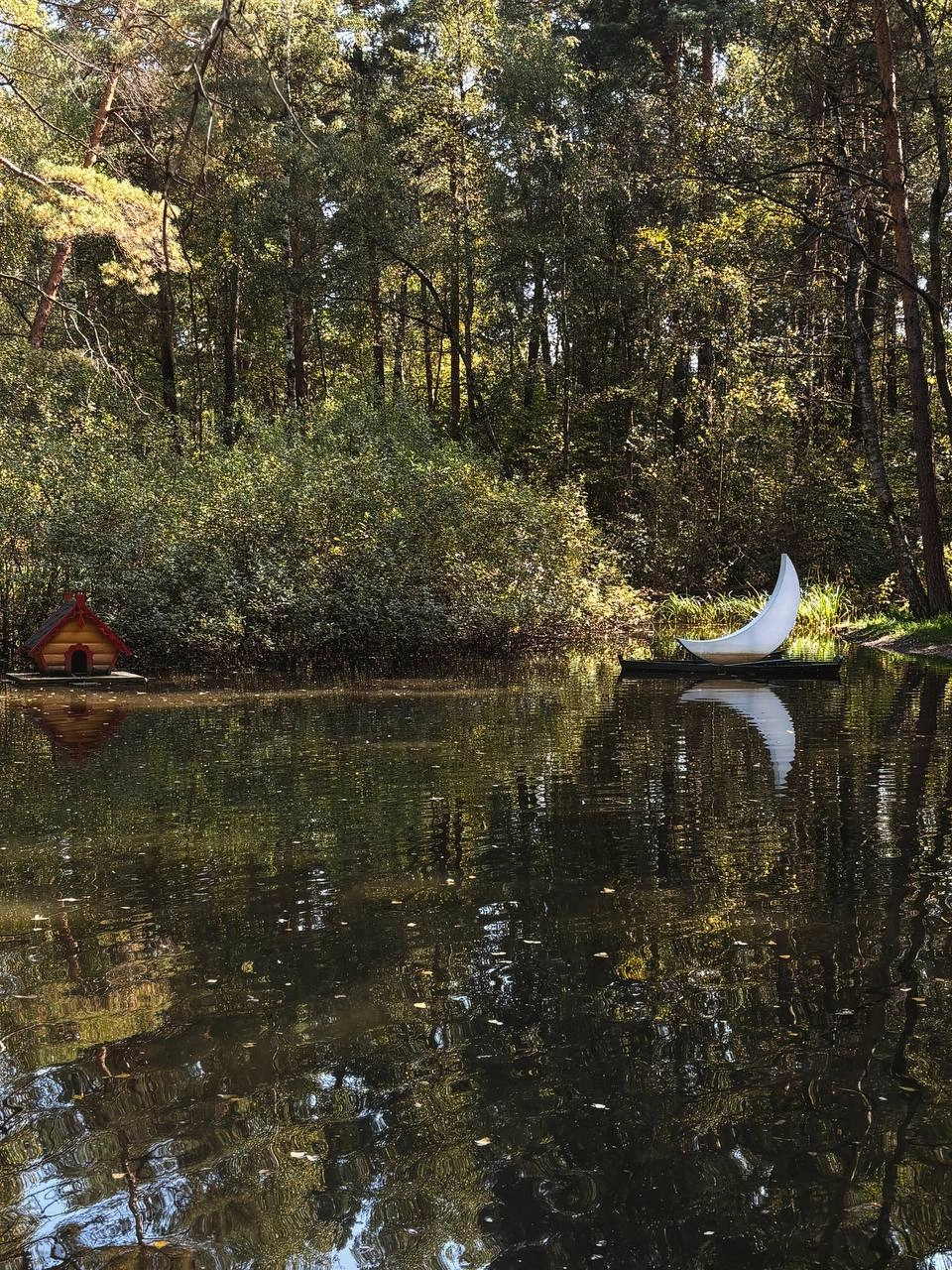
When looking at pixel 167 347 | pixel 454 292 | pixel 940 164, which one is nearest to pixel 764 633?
pixel 940 164

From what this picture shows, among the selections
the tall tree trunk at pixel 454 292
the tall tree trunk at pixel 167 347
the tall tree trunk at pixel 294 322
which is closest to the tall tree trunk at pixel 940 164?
the tall tree trunk at pixel 454 292

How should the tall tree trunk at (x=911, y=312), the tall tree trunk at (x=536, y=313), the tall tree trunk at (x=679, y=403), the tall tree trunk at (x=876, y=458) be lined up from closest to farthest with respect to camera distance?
the tall tree trunk at (x=911, y=312), the tall tree trunk at (x=876, y=458), the tall tree trunk at (x=679, y=403), the tall tree trunk at (x=536, y=313)

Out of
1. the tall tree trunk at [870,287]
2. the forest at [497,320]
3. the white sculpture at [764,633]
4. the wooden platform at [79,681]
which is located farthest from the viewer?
the tall tree trunk at [870,287]

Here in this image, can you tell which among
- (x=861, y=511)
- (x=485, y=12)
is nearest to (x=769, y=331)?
(x=861, y=511)

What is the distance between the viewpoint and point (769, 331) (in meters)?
29.3

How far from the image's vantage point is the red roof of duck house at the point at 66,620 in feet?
55.8

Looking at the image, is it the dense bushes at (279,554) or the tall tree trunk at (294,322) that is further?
the tall tree trunk at (294,322)

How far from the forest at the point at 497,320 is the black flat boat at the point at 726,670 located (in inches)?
157

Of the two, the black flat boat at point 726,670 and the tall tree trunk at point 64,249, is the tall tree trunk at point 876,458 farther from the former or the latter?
the tall tree trunk at point 64,249

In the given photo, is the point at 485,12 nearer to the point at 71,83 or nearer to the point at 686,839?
the point at 71,83

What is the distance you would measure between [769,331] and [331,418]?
1133 cm

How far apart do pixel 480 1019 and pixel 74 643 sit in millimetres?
14217

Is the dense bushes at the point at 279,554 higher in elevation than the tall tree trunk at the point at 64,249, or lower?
lower

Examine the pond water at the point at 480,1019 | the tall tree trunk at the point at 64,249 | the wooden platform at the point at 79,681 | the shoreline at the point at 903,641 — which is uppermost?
the tall tree trunk at the point at 64,249
